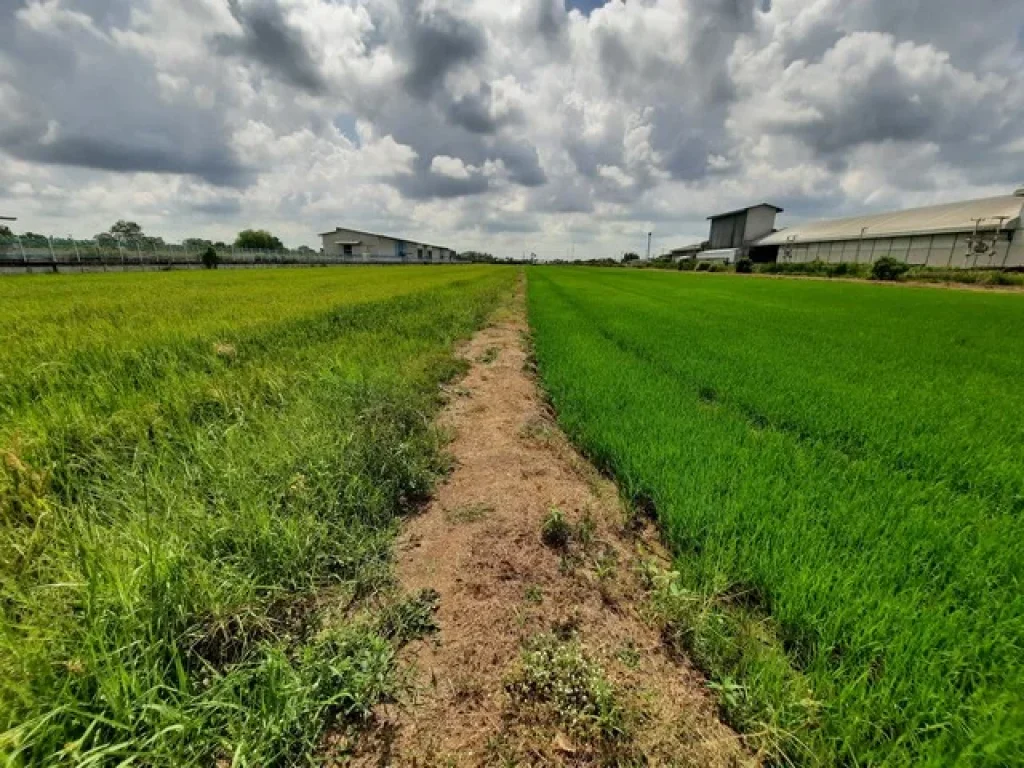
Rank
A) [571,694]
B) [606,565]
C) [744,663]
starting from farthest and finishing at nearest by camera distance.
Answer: [606,565], [744,663], [571,694]

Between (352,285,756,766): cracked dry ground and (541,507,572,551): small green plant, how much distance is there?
0.06 metres

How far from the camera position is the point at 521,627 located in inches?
87.5

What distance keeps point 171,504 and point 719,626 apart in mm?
3171

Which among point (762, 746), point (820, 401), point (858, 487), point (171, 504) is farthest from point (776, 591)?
point (820, 401)

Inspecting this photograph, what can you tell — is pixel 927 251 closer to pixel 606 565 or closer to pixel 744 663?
pixel 606 565

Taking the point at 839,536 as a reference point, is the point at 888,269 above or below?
above

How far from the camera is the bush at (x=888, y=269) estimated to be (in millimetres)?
32969

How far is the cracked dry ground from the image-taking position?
5.48ft

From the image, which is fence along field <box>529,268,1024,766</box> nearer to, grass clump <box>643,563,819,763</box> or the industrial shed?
grass clump <box>643,563,819,763</box>

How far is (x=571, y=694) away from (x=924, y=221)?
57.7 metres

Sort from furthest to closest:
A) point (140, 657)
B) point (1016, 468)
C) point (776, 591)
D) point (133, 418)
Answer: point (1016, 468), point (133, 418), point (776, 591), point (140, 657)

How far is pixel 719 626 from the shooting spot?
224 centimetres

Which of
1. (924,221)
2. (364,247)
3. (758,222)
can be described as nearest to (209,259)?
(364,247)

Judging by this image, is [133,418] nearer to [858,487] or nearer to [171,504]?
[171,504]
